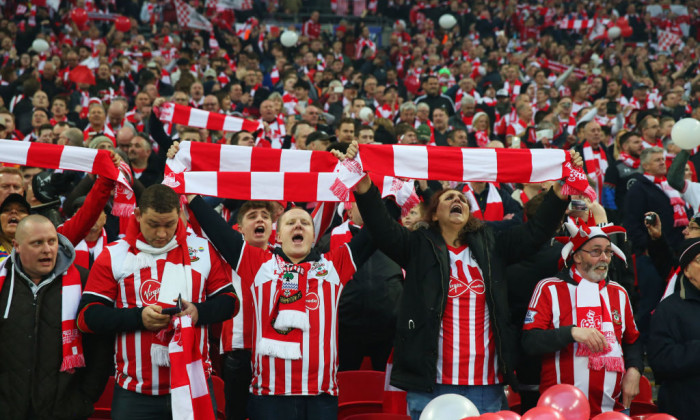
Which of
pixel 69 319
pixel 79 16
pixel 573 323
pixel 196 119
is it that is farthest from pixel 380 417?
pixel 79 16

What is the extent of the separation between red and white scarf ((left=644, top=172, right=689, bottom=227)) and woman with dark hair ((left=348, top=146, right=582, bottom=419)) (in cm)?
325

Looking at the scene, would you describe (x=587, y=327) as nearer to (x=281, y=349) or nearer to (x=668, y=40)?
(x=281, y=349)

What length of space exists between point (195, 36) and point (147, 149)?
1136cm

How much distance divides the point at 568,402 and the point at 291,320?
139 centimetres

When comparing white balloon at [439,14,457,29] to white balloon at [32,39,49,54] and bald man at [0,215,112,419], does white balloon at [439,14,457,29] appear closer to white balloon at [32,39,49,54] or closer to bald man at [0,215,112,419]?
white balloon at [32,39,49,54]

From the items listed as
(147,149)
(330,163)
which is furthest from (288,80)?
(330,163)

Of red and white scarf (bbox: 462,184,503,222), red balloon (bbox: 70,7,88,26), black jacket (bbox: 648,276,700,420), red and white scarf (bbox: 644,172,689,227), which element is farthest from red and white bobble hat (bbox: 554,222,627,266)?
red balloon (bbox: 70,7,88,26)

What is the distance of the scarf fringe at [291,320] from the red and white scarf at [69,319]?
0.97 meters

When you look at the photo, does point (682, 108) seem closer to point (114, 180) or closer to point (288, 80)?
point (288, 80)

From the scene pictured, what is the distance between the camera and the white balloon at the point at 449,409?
11.5ft

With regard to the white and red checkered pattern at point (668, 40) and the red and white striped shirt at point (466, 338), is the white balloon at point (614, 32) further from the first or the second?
the red and white striped shirt at point (466, 338)

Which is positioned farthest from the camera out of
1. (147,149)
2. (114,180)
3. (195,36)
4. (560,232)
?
(195,36)

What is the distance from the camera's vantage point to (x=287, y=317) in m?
4.16

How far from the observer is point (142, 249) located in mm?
4035
